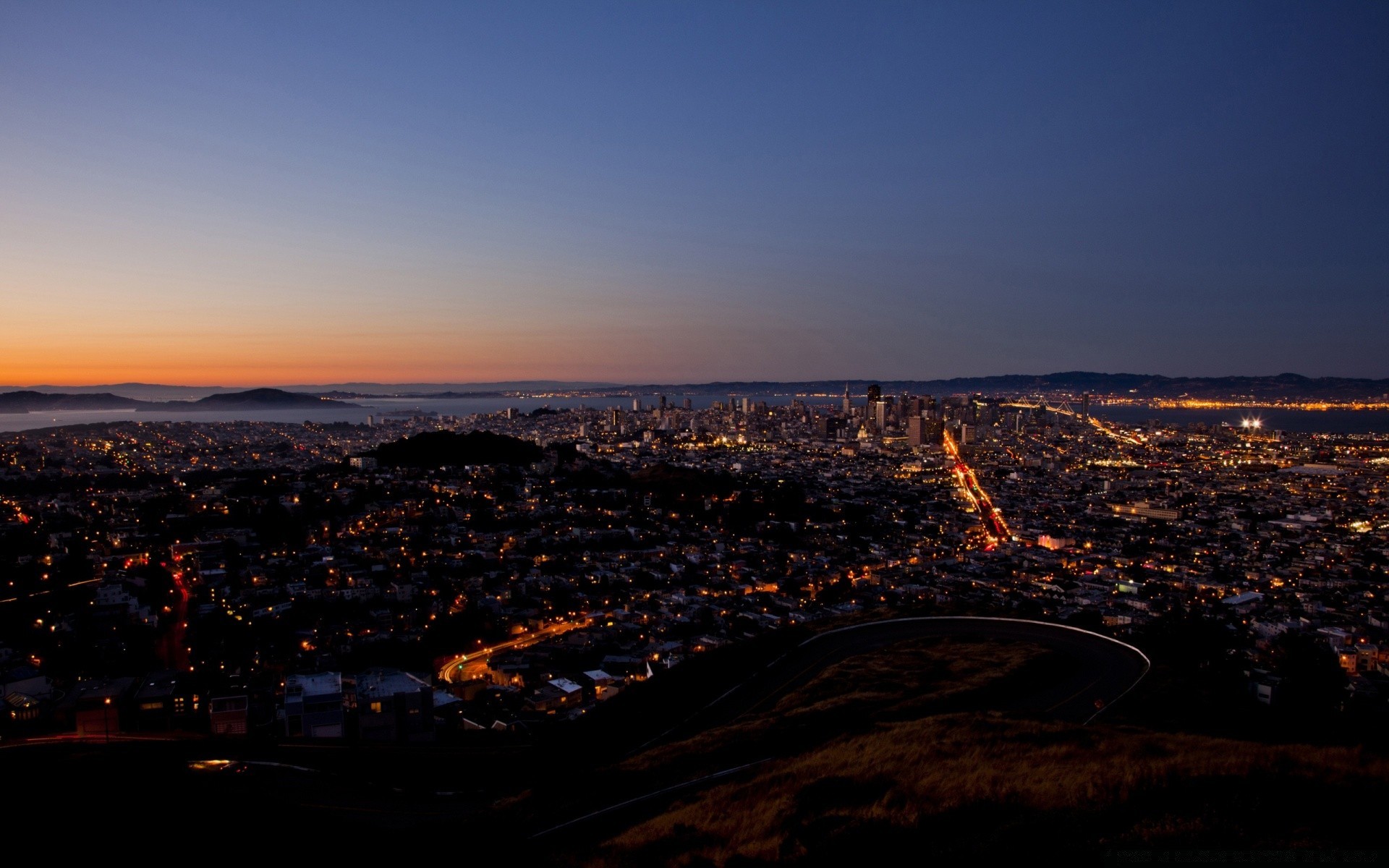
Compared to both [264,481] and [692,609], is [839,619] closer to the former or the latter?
[692,609]

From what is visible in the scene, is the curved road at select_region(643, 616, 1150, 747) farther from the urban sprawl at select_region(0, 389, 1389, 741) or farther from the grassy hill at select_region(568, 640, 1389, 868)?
the grassy hill at select_region(568, 640, 1389, 868)

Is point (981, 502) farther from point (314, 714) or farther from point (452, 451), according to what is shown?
point (314, 714)

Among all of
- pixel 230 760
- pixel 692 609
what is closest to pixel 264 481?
pixel 692 609

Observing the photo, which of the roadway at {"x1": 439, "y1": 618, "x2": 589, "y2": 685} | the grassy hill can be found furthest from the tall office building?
the grassy hill

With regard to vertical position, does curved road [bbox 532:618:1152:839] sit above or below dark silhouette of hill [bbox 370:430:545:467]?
below

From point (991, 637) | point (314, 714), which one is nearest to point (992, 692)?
point (991, 637)

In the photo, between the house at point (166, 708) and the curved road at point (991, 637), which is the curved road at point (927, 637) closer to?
the curved road at point (991, 637)
